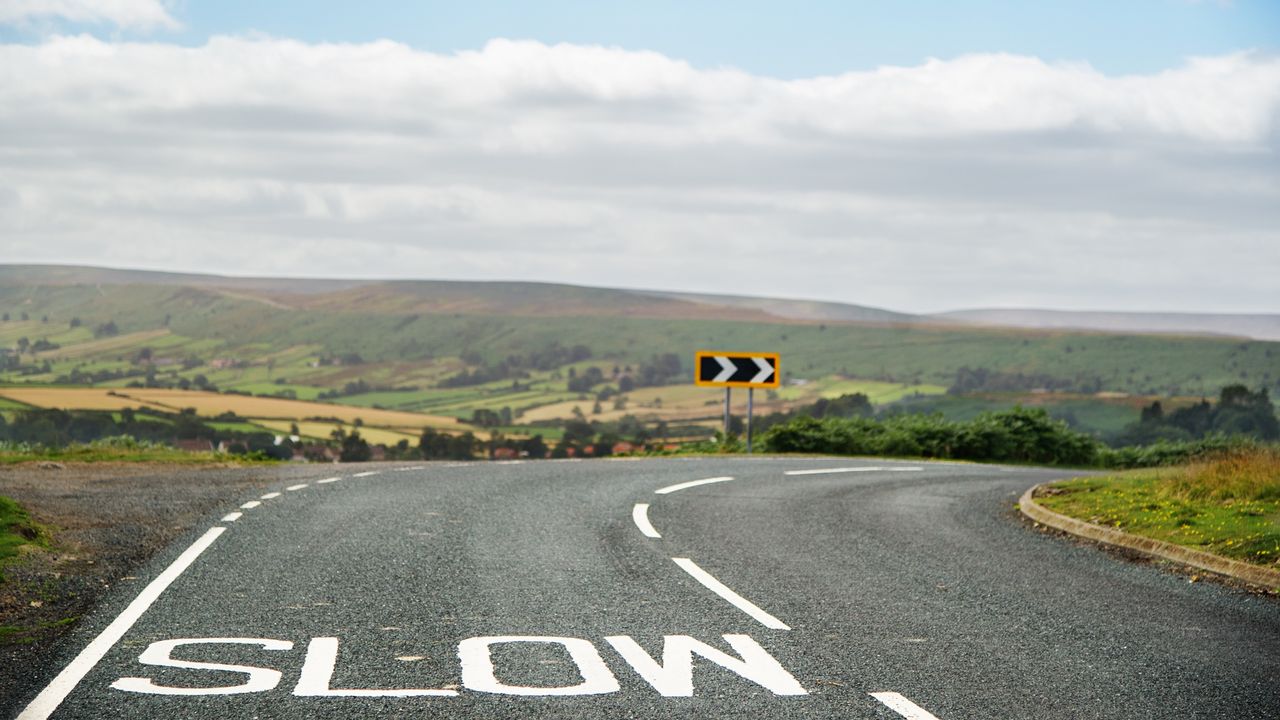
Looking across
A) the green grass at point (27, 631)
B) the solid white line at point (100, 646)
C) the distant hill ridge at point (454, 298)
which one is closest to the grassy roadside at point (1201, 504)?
the solid white line at point (100, 646)

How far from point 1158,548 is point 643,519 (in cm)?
515

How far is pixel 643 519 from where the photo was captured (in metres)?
13.9

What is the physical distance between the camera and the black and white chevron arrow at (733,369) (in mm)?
29938

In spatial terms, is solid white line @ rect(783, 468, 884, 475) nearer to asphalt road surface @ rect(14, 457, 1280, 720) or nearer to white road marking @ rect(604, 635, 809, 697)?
asphalt road surface @ rect(14, 457, 1280, 720)

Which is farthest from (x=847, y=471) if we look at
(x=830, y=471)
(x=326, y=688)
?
(x=326, y=688)

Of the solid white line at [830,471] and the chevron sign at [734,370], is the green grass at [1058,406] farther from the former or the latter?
the solid white line at [830,471]

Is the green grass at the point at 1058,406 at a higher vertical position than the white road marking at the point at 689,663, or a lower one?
lower

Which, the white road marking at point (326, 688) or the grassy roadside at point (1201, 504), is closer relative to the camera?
the white road marking at point (326, 688)

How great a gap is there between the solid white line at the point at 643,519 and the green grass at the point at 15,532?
17.9ft

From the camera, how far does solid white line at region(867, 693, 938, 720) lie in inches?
241

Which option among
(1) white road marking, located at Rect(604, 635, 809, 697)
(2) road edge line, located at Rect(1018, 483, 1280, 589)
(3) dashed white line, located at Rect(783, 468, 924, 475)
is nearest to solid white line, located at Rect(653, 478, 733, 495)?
(3) dashed white line, located at Rect(783, 468, 924, 475)

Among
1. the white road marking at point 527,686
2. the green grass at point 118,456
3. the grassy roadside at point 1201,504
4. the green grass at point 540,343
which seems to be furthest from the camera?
the green grass at point 540,343

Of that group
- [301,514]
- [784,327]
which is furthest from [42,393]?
[784,327]

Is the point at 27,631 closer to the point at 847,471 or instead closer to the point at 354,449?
the point at 847,471
